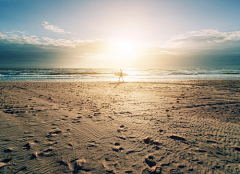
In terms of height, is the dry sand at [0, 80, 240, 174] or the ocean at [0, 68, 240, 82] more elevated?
the ocean at [0, 68, 240, 82]

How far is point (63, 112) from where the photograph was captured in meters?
6.34

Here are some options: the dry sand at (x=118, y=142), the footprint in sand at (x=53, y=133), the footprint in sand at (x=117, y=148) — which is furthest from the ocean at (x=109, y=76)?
the footprint in sand at (x=117, y=148)

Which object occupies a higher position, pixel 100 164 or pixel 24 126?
pixel 24 126

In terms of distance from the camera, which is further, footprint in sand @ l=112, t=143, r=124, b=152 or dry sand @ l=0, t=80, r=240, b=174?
footprint in sand @ l=112, t=143, r=124, b=152

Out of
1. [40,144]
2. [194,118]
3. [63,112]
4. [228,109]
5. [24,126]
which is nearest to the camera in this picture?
[40,144]

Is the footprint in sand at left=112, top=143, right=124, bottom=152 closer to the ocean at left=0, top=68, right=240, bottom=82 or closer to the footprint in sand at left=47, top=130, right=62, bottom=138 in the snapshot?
the footprint in sand at left=47, top=130, right=62, bottom=138

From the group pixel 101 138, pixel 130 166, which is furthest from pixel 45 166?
pixel 130 166

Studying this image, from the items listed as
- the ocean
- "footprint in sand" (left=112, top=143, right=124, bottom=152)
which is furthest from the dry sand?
the ocean

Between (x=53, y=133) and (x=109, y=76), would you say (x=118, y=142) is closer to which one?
(x=53, y=133)

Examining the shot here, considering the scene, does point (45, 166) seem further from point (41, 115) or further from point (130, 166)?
point (41, 115)

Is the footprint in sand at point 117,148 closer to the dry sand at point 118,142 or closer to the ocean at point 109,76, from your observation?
the dry sand at point 118,142

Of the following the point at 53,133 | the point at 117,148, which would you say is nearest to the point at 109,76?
the point at 53,133

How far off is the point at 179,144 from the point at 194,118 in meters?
2.57

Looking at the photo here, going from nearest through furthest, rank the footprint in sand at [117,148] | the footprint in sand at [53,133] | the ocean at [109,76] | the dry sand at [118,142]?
1. the dry sand at [118,142]
2. the footprint in sand at [117,148]
3. the footprint in sand at [53,133]
4. the ocean at [109,76]
